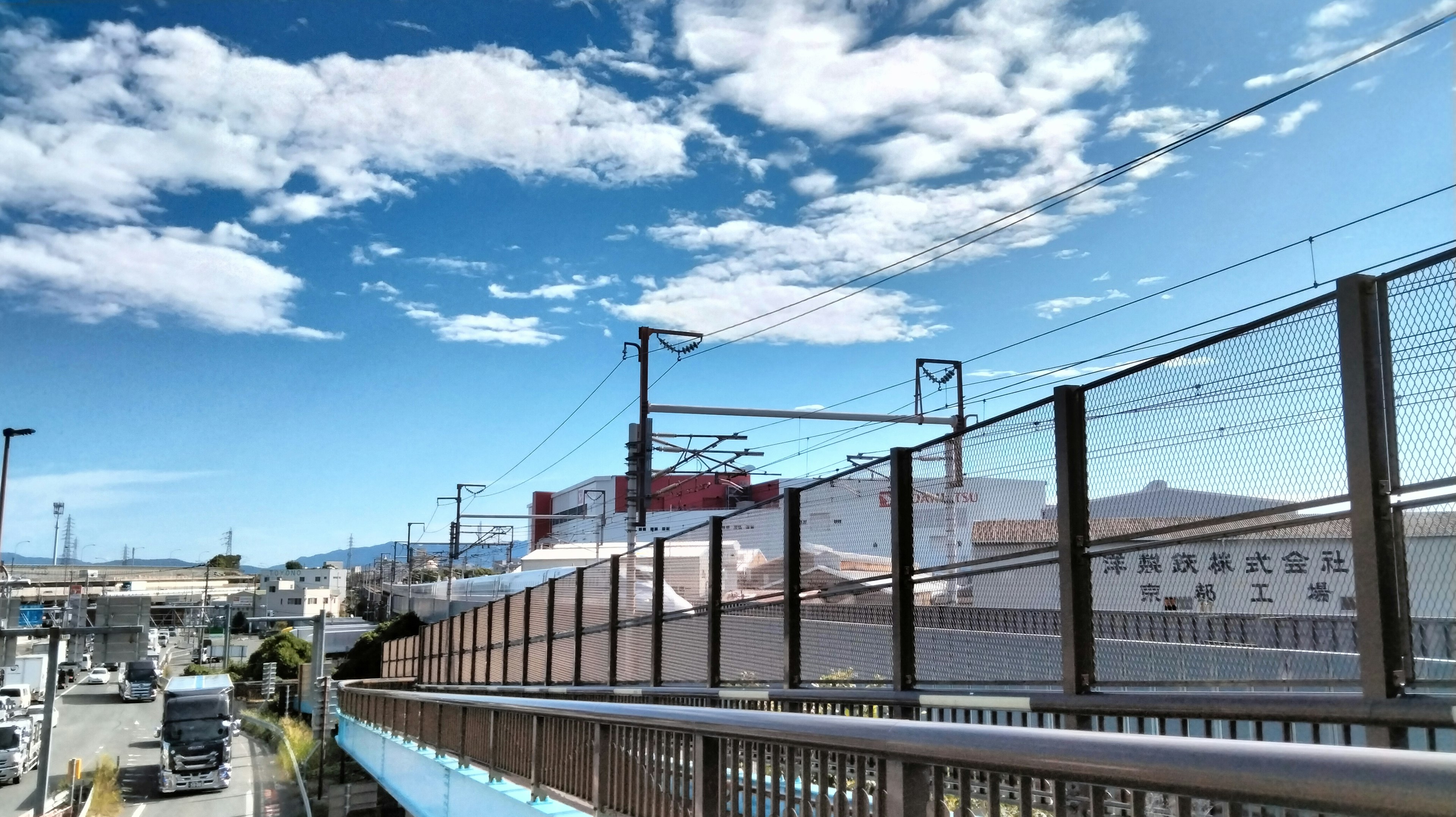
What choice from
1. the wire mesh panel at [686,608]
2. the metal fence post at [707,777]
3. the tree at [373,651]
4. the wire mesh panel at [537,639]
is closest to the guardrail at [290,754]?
the tree at [373,651]

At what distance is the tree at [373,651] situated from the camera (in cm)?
5200

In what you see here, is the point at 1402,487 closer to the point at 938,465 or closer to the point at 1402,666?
the point at 1402,666

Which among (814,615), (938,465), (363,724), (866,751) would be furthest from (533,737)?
(363,724)

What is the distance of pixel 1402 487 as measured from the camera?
3719 millimetres

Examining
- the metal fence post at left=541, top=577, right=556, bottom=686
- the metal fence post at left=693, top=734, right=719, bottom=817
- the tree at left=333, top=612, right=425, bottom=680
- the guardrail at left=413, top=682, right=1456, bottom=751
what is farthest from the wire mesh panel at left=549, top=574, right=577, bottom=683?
the tree at left=333, top=612, right=425, bottom=680

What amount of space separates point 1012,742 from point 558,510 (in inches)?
4520

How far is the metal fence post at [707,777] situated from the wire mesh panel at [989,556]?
2.02 m

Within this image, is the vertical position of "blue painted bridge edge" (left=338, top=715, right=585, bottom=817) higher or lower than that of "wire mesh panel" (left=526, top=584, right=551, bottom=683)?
lower

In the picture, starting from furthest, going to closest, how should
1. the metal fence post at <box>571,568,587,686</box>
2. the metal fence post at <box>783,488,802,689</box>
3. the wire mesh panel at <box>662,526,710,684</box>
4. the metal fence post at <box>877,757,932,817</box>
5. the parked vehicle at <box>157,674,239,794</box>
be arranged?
the parked vehicle at <box>157,674,239,794</box>
the metal fence post at <box>571,568,587,686</box>
the wire mesh panel at <box>662,526,710,684</box>
the metal fence post at <box>783,488,802,689</box>
the metal fence post at <box>877,757,932,817</box>

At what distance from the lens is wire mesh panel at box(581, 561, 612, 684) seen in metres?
13.6

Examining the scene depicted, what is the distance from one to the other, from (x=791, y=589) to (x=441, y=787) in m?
7.25

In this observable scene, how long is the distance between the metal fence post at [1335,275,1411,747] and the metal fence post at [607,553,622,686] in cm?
964

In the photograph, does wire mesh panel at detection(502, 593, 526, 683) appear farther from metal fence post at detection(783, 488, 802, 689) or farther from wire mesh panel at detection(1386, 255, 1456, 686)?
wire mesh panel at detection(1386, 255, 1456, 686)

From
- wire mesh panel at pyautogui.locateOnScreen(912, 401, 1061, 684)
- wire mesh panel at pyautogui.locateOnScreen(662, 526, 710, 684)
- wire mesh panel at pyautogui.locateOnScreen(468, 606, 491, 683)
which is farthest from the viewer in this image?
wire mesh panel at pyautogui.locateOnScreen(468, 606, 491, 683)
